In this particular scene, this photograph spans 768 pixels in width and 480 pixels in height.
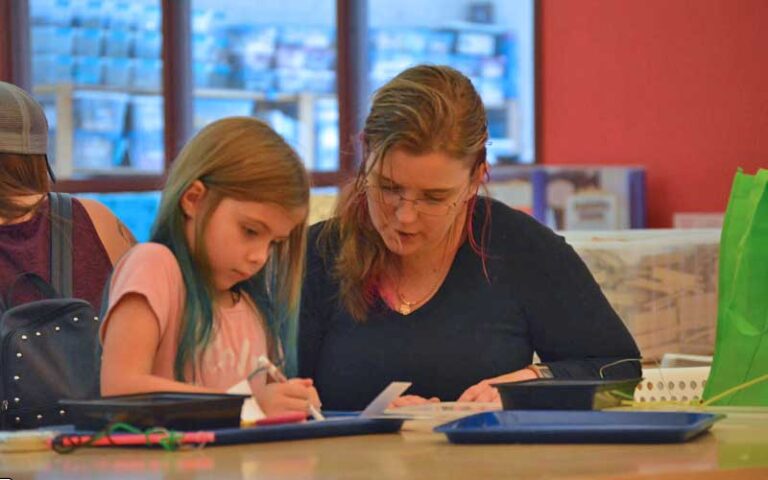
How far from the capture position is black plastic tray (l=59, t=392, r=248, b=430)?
1.55 meters

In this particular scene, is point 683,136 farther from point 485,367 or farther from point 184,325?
point 184,325

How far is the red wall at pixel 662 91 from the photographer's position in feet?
16.7

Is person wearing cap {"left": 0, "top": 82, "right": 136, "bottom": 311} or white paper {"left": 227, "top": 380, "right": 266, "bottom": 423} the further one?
person wearing cap {"left": 0, "top": 82, "right": 136, "bottom": 311}

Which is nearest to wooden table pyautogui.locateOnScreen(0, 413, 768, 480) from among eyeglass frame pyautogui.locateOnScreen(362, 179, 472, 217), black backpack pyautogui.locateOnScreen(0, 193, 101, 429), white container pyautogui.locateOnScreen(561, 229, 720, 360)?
black backpack pyautogui.locateOnScreen(0, 193, 101, 429)

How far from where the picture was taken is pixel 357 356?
241 centimetres

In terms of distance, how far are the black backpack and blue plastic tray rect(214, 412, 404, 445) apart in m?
0.43

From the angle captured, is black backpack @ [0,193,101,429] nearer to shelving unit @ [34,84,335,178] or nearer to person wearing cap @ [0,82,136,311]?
person wearing cap @ [0,82,136,311]

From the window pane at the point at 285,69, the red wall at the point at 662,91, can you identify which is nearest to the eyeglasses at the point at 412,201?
Answer: the red wall at the point at 662,91

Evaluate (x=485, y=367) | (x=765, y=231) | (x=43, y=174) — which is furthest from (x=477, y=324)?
(x=43, y=174)

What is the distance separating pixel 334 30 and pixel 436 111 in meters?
4.19

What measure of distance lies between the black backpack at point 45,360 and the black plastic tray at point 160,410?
393mm

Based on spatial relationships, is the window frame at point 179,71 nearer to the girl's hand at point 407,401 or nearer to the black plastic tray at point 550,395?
the girl's hand at point 407,401

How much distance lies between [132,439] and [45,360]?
0.53m

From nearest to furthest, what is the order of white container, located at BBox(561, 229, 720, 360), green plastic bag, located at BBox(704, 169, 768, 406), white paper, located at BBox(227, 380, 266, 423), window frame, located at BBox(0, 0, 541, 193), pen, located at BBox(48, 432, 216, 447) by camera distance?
pen, located at BBox(48, 432, 216, 447)
white paper, located at BBox(227, 380, 266, 423)
green plastic bag, located at BBox(704, 169, 768, 406)
white container, located at BBox(561, 229, 720, 360)
window frame, located at BBox(0, 0, 541, 193)
